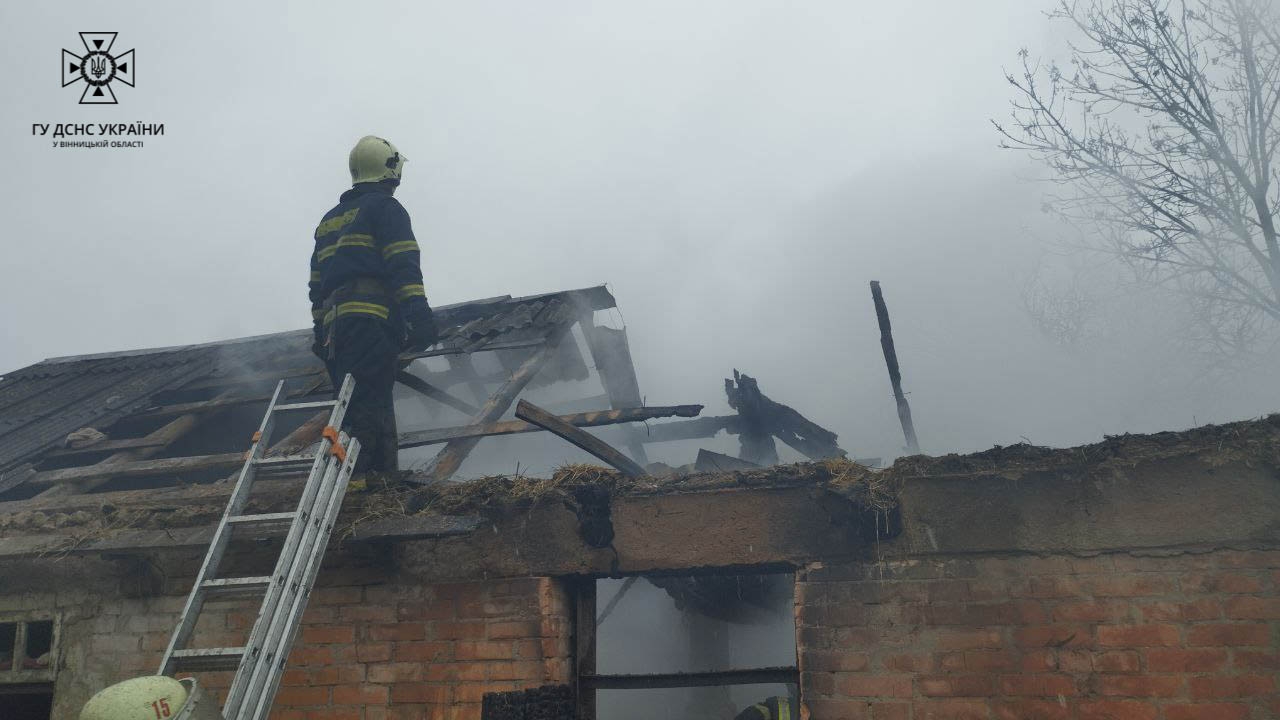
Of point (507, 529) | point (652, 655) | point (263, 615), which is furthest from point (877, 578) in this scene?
point (652, 655)

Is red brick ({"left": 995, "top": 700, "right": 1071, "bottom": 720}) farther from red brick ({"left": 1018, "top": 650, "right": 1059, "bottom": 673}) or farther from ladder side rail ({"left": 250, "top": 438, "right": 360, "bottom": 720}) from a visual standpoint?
ladder side rail ({"left": 250, "top": 438, "right": 360, "bottom": 720})

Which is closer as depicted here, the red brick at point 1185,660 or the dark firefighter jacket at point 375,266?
the red brick at point 1185,660

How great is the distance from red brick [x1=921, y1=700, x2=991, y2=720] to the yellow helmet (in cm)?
386

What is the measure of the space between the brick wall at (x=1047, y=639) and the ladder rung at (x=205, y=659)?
7.24 feet

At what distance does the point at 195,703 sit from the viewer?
2.54 meters

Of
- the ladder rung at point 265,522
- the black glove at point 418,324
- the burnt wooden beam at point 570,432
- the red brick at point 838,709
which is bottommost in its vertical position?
the red brick at point 838,709

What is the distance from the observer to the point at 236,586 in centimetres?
296

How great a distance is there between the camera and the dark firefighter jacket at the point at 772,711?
13.0 ft

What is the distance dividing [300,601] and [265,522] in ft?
1.32

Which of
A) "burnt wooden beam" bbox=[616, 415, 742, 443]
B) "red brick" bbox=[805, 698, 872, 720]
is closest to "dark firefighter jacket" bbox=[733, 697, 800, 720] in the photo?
"red brick" bbox=[805, 698, 872, 720]

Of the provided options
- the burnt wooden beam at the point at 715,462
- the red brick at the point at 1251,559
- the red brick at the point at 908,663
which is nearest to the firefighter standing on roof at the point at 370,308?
the burnt wooden beam at the point at 715,462

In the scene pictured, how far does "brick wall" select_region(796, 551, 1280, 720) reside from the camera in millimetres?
3084

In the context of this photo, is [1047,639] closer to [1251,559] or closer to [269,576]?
[1251,559]

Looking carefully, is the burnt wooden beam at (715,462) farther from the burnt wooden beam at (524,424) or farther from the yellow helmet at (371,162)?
the yellow helmet at (371,162)
